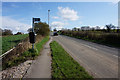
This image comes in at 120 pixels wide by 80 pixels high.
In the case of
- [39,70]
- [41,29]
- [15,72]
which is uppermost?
[41,29]

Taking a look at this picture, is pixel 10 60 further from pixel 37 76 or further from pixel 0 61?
pixel 37 76

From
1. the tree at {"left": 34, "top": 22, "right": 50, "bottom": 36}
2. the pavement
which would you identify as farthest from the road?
the tree at {"left": 34, "top": 22, "right": 50, "bottom": 36}

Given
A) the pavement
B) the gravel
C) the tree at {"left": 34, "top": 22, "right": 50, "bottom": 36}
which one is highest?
the tree at {"left": 34, "top": 22, "right": 50, "bottom": 36}

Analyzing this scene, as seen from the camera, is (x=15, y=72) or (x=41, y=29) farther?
(x=41, y=29)

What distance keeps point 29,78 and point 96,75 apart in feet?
9.85

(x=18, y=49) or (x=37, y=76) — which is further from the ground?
(x=18, y=49)

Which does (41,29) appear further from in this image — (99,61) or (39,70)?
(39,70)

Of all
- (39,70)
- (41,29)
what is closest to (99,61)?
(39,70)

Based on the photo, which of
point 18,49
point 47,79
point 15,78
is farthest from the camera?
point 18,49

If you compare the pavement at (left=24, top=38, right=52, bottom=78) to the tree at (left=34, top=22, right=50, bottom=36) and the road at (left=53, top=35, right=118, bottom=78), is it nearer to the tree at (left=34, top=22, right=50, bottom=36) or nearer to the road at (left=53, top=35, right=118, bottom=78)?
the road at (left=53, top=35, right=118, bottom=78)

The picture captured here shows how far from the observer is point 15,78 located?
391 cm

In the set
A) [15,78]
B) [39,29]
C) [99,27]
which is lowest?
[15,78]

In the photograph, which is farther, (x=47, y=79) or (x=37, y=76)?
(x=37, y=76)

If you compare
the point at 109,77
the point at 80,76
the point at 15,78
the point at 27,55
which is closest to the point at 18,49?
the point at 27,55
